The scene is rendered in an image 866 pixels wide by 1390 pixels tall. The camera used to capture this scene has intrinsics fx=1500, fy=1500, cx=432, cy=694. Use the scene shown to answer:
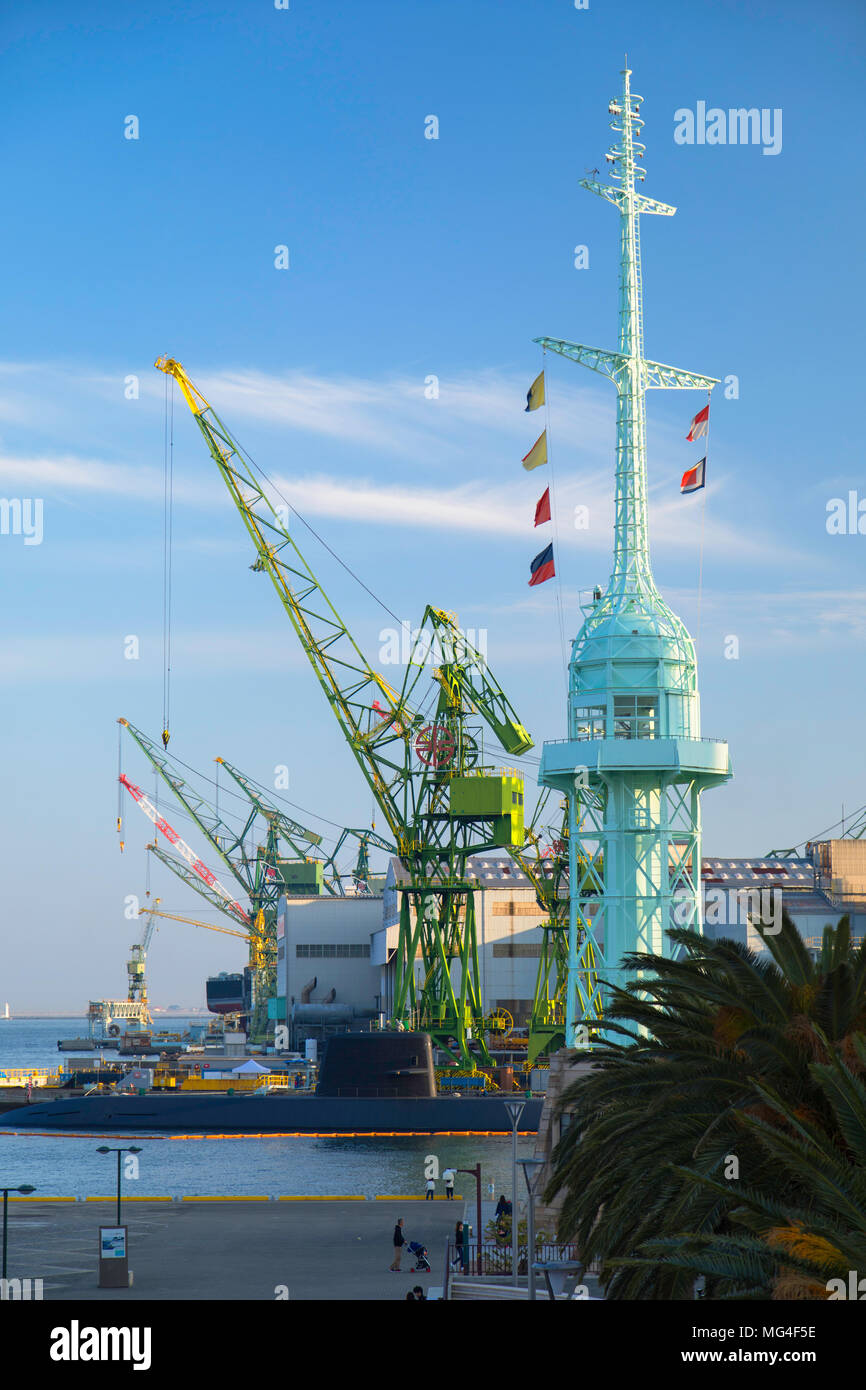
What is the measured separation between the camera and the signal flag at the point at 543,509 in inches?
2207

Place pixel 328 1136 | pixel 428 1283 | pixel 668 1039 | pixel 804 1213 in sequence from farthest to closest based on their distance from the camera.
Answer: pixel 328 1136 < pixel 428 1283 < pixel 668 1039 < pixel 804 1213

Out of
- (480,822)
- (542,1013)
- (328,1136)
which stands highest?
(480,822)

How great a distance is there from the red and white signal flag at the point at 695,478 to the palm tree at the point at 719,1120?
3120 cm

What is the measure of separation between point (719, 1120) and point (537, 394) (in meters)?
40.6

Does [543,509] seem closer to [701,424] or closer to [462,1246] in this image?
[701,424]

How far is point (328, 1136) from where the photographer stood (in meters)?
84.6

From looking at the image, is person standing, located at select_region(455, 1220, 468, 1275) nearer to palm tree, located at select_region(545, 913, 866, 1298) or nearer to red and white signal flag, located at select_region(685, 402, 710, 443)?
palm tree, located at select_region(545, 913, 866, 1298)

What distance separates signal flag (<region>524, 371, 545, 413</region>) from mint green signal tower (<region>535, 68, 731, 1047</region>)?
2.25 metres

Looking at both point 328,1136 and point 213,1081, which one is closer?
point 328,1136

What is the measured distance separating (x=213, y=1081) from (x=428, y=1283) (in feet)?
224

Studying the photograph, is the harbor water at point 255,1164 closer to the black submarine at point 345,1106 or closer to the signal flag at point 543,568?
the black submarine at point 345,1106
